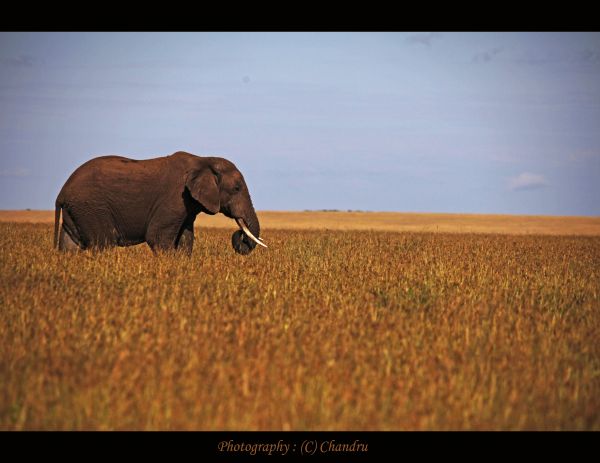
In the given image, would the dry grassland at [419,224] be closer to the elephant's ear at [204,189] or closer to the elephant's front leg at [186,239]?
the elephant's front leg at [186,239]

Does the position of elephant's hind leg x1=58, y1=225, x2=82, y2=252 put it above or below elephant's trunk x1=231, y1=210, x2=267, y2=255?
below

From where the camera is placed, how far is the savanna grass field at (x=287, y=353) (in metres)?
4.63

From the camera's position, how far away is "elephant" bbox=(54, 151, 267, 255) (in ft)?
43.5

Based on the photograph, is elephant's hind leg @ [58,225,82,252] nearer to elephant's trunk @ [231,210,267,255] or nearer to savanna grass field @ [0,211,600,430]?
elephant's trunk @ [231,210,267,255]

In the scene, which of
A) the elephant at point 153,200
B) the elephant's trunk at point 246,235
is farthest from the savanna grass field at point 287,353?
the elephant's trunk at point 246,235

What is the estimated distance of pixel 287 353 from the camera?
5.78 meters

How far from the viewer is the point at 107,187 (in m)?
13.5

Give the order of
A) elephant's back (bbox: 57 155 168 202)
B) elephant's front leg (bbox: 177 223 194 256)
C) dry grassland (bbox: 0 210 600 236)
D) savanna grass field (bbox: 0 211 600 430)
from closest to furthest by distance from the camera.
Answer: savanna grass field (bbox: 0 211 600 430)
elephant's back (bbox: 57 155 168 202)
elephant's front leg (bbox: 177 223 194 256)
dry grassland (bbox: 0 210 600 236)

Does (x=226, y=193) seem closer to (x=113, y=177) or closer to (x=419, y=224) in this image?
(x=113, y=177)

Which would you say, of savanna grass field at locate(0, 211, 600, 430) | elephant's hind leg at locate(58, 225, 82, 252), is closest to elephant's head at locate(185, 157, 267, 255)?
elephant's hind leg at locate(58, 225, 82, 252)

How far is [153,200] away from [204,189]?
116 centimetres

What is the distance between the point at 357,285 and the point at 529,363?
427 cm

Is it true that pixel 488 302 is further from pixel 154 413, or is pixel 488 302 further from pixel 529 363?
pixel 154 413
